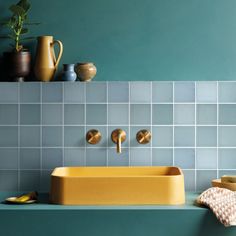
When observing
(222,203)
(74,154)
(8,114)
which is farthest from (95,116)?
(222,203)

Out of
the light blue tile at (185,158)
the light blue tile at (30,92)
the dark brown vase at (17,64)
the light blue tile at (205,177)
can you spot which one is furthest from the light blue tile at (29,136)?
the light blue tile at (205,177)

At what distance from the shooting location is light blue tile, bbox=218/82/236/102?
10.9 ft

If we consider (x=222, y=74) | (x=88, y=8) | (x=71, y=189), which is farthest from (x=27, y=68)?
(x=222, y=74)

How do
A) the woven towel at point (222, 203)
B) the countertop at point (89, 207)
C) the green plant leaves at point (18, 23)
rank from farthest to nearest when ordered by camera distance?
the green plant leaves at point (18, 23) → the countertop at point (89, 207) → the woven towel at point (222, 203)

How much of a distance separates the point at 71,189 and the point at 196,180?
0.80 meters

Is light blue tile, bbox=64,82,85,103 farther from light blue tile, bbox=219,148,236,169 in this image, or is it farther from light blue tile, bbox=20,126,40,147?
light blue tile, bbox=219,148,236,169

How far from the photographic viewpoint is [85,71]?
3260 mm

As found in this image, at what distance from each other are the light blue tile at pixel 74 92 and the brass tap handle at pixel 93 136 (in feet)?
0.58

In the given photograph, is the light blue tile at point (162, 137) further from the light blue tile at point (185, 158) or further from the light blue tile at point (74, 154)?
the light blue tile at point (74, 154)

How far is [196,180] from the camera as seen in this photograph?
332 cm

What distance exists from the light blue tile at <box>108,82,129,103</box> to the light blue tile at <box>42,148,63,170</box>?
15.9 inches

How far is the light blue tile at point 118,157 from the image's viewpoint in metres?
3.31

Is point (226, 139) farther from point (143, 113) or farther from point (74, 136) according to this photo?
point (74, 136)

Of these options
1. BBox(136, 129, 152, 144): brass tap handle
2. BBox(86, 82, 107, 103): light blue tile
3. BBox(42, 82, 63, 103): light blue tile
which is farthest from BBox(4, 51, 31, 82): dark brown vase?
BBox(136, 129, 152, 144): brass tap handle
